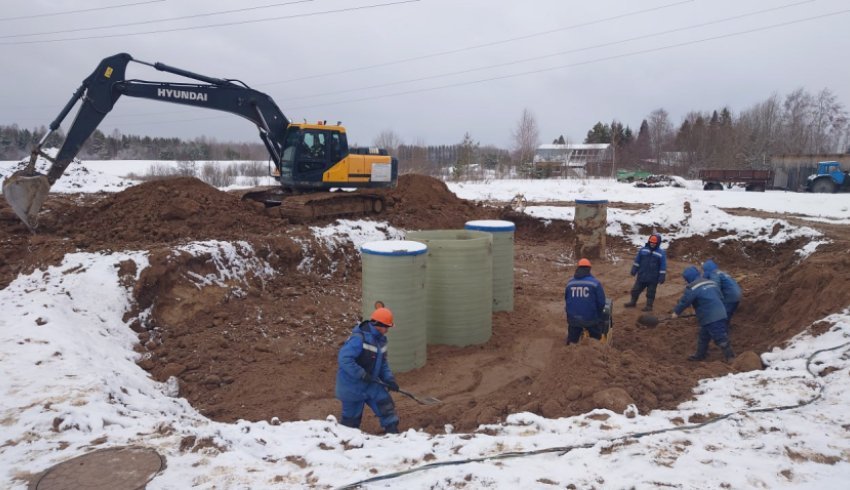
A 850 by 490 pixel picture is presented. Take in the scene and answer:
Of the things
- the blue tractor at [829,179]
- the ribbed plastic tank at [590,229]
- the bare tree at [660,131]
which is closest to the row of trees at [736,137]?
the bare tree at [660,131]

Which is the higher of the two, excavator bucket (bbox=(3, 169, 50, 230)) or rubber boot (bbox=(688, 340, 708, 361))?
excavator bucket (bbox=(3, 169, 50, 230))

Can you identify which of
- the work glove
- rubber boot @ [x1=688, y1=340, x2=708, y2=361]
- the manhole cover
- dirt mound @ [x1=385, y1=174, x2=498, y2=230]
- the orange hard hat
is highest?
dirt mound @ [x1=385, y1=174, x2=498, y2=230]

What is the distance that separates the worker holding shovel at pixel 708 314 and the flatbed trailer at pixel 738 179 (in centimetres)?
2756

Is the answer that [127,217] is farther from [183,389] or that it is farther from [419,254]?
[419,254]

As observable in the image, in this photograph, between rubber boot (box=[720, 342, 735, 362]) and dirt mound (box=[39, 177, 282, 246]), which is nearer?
rubber boot (box=[720, 342, 735, 362])

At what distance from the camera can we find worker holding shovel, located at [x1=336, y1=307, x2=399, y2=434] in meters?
5.39

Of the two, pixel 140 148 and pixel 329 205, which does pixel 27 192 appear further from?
pixel 140 148

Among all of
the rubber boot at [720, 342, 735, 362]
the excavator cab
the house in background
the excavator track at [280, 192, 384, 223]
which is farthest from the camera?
the house in background

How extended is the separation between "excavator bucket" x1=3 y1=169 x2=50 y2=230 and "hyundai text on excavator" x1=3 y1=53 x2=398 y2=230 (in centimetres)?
2

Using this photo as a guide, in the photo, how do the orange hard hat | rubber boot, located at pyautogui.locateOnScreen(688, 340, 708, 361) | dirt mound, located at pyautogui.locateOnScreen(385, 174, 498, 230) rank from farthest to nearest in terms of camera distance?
dirt mound, located at pyautogui.locateOnScreen(385, 174, 498, 230)
rubber boot, located at pyautogui.locateOnScreen(688, 340, 708, 361)
the orange hard hat

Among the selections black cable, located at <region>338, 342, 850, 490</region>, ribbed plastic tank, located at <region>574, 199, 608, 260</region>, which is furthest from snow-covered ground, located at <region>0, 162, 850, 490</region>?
ribbed plastic tank, located at <region>574, 199, 608, 260</region>

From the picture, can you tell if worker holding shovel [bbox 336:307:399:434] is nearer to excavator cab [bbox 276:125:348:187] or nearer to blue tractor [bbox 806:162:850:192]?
excavator cab [bbox 276:125:348:187]

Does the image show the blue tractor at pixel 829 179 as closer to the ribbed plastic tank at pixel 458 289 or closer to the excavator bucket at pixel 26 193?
the ribbed plastic tank at pixel 458 289

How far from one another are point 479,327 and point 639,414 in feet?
12.3
